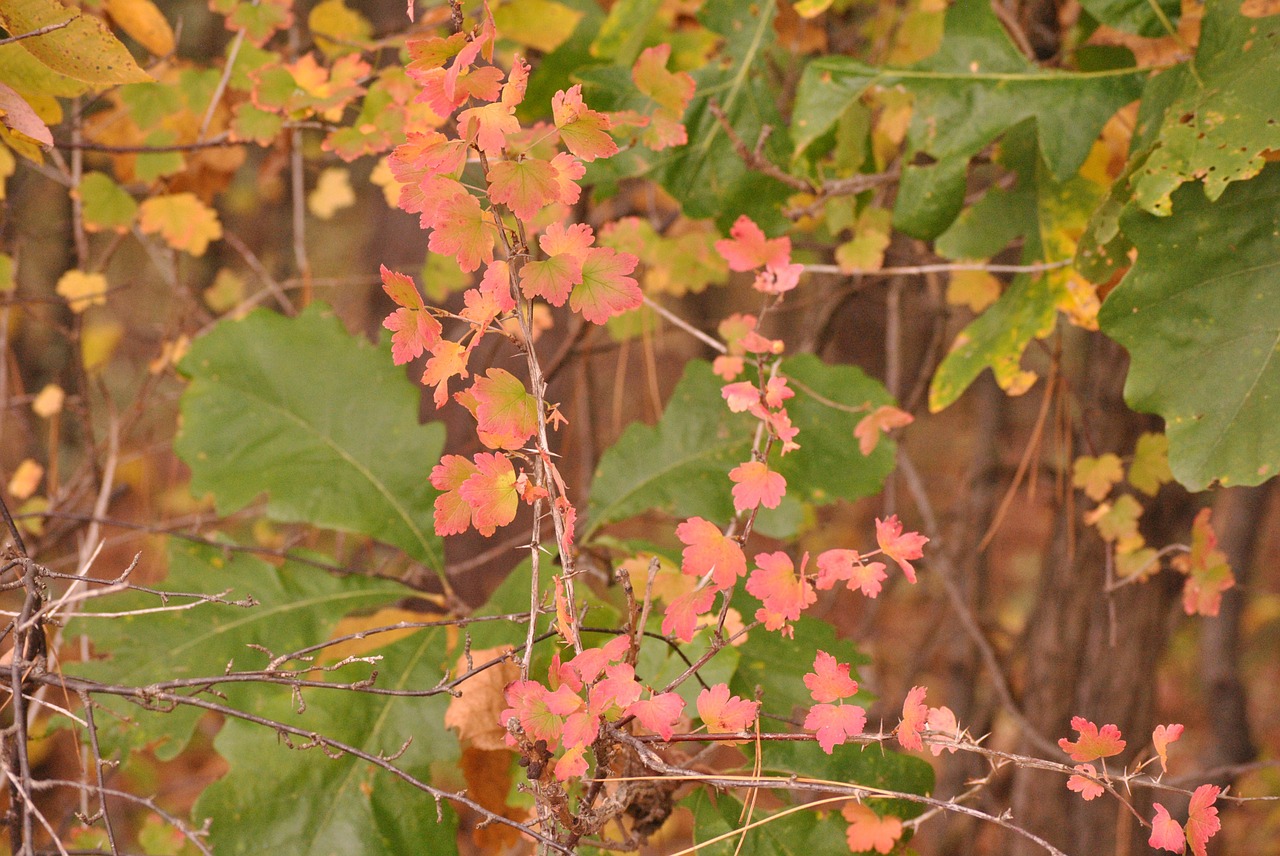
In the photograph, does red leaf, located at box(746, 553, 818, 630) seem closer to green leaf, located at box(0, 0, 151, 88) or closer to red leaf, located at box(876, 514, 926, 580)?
red leaf, located at box(876, 514, 926, 580)

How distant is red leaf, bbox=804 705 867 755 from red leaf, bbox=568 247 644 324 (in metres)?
0.39

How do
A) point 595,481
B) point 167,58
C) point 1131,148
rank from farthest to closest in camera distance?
point 167,58
point 595,481
point 1131,148

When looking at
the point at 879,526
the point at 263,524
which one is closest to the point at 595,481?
the point at 879,526

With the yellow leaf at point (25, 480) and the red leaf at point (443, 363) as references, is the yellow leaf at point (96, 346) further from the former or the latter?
the red leaf at point (443, 363)

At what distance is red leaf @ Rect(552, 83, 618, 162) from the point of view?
A: 82 centimetres

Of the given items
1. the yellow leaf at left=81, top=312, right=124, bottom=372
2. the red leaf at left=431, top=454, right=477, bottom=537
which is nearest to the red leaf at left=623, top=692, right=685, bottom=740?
the red leaf at left=431, top=454, right=477, bottom=537

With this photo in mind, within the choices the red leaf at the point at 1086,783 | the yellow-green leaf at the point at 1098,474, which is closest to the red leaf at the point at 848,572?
the red leaf at the point at 1086,783

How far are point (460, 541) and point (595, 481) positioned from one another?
1013 mm

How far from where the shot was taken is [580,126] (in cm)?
83

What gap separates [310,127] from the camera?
4.98ft

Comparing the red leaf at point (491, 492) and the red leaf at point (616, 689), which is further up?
the red leaf at point (491, 492)

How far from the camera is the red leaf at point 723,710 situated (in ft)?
2.69

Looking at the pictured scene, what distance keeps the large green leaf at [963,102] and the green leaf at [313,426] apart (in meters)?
0.75

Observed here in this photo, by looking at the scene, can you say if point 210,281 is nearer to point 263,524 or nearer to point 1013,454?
point 263,524
